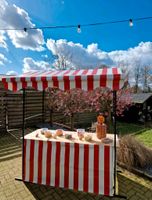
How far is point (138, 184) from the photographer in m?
3.96

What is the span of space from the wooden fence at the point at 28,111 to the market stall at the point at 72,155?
5022 mm

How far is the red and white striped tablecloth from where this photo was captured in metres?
3.42

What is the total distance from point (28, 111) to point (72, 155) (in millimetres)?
6503

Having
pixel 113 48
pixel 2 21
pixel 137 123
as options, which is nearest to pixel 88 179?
pixel 2 21

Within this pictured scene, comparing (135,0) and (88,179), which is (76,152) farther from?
(135,0)

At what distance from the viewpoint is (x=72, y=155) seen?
11.8 feet

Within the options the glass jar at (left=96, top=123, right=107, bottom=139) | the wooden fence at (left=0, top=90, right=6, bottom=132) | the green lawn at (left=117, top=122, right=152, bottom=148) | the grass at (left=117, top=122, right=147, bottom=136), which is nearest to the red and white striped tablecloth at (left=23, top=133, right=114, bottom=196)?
the glass jar at (left=96, top=123, right=107, bottom=139)

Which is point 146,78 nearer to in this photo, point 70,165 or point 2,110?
point 2,110

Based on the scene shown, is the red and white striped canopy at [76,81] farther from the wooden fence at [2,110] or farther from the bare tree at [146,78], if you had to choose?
the bare tree at [146,78]

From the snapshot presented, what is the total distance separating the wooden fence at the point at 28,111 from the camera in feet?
27.8

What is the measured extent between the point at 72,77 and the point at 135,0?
6.23 metres

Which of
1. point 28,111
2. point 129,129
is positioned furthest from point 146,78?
point 28,111

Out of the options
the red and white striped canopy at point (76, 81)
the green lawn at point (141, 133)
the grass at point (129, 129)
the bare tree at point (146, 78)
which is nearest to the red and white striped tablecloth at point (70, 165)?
the red and white striped canopy at point (76, 81)

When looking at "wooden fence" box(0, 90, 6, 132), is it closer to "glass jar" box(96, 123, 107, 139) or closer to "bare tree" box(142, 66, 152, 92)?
"glass jar" box(96, 123, 107, 139)
